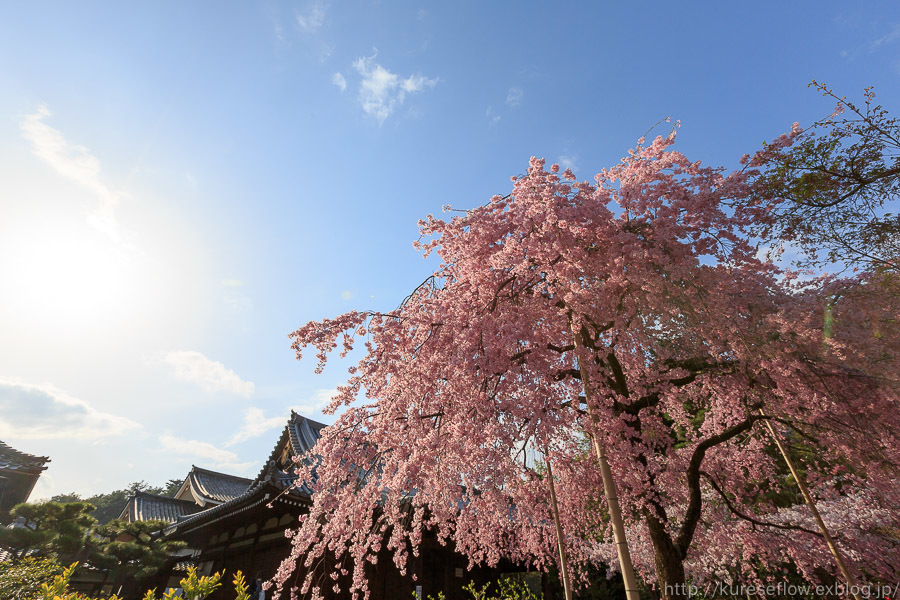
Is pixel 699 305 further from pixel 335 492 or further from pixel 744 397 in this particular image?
pixel 335 492

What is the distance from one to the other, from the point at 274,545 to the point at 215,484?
1650cm

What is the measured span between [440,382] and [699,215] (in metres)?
4.47

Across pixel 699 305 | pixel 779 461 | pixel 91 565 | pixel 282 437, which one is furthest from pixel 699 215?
pixel 91 565

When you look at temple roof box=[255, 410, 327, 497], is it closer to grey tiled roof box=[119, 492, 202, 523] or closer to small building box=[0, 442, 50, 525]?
grey tiled roof box=[119, 492, 202, 523]

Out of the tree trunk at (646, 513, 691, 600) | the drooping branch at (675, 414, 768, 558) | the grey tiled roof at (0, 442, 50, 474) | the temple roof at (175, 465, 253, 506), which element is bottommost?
the tree trunk at (646, 513, 691, 600)

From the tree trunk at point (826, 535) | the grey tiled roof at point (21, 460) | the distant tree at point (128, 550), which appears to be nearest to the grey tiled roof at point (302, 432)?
the distant tree at point (128, 550)

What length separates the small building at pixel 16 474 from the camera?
60.5 feet

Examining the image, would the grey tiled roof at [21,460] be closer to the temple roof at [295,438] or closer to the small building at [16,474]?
the small building at [16,474]

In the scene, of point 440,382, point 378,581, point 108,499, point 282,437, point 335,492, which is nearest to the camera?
point 440,382

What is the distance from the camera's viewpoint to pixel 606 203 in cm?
637

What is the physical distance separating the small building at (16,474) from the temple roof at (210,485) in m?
6.73

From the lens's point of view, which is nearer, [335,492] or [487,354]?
[487,354]

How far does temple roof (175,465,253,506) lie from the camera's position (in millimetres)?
21531

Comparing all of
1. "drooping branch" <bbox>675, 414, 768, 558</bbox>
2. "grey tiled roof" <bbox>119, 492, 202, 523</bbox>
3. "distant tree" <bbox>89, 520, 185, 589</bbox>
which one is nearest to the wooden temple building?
"distant tree" <bbox>89, 520, 185, 589</bbox>
